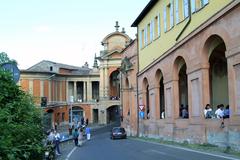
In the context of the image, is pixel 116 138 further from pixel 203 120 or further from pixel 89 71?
pixel 89 71

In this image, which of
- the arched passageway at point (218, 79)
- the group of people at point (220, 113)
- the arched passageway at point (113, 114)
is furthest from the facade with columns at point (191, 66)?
the arched passageway at point (113, 114)

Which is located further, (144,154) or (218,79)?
(218,79)

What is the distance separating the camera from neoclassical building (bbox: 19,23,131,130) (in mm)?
94125

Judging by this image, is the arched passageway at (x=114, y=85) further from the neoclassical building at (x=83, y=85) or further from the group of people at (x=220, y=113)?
the group of people at (x=220, y=113)

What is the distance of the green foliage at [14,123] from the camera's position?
8116 millimetres

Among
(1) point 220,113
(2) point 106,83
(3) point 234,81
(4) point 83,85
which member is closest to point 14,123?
(3) point 234,81

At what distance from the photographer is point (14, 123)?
9.88m

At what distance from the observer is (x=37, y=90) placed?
93688 millimetres

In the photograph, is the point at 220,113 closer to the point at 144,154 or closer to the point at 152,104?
the point at 144,154

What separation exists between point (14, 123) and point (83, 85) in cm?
9830

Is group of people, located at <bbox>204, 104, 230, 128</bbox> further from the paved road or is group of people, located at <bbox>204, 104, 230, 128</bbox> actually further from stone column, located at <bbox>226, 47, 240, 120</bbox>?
the paved road

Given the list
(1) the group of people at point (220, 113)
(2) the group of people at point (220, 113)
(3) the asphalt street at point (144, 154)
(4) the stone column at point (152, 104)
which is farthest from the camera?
(4) the stone column at point (152, 104)

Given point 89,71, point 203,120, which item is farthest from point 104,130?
point 203,120

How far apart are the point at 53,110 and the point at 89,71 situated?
1740 centimetres
